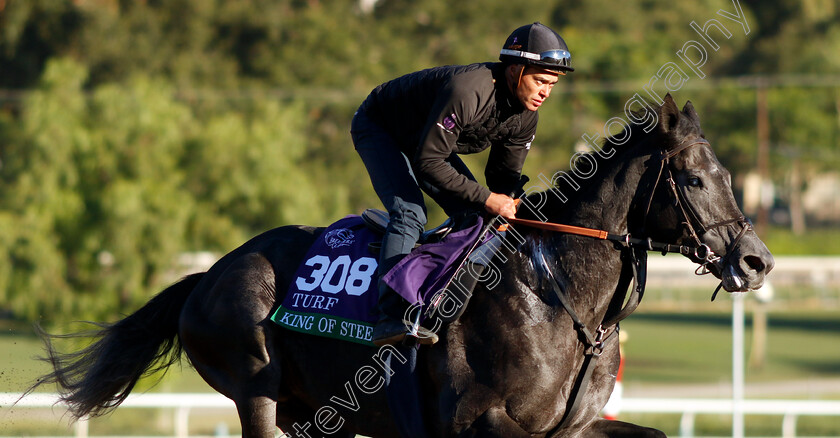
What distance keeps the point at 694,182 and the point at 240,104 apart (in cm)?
2470

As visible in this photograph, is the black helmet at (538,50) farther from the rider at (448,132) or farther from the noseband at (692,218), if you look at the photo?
the noseband at (692,218)

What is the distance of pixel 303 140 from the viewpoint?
74.4ft

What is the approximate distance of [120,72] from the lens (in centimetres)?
3216

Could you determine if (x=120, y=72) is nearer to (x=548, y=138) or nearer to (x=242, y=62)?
(x=242, y=62)

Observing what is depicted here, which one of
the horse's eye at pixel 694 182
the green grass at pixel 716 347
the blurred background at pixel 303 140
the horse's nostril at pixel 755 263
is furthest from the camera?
the green grass at pixel 716 347

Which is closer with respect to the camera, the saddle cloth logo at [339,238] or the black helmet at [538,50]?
the black helmet at [538,50]

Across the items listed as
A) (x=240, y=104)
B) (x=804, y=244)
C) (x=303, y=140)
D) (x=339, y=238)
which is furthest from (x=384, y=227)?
(x=804, y=244)

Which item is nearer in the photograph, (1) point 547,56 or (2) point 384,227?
(1) point 547,56

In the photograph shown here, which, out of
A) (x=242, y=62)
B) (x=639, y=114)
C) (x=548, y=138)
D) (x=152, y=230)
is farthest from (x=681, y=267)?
(x=639, y=114)

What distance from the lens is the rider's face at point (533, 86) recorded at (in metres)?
4.62

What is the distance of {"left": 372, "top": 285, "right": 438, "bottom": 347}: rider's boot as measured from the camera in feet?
14.9

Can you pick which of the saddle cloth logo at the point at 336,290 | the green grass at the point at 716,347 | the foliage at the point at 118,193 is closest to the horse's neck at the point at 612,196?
the saddle cloth logo at the point at 336,290

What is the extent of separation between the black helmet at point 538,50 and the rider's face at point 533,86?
45 mm

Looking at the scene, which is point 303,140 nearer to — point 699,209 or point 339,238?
point 339,238
